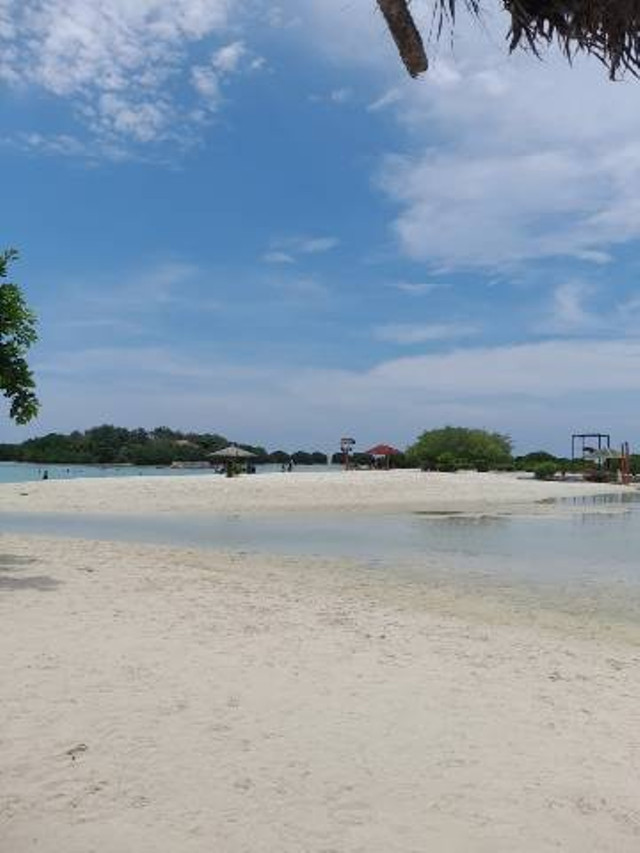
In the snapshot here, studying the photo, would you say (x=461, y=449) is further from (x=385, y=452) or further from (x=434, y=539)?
(x=434, y=539)

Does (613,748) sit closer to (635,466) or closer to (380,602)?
(380,602)

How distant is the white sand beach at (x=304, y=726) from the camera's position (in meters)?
4.24

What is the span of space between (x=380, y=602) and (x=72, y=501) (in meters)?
25.1

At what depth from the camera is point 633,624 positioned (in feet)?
36.4

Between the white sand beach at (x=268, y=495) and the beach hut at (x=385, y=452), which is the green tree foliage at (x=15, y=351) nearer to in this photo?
the white sand beach at (x=268, y=495)

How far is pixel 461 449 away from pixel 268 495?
1435 inches

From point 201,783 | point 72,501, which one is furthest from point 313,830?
point 72,501

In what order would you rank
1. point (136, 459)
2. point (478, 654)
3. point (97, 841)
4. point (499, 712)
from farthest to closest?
1. point (136, 459)
2. point (478, 654)
3. point (499, 712)
4. point (97, 841)

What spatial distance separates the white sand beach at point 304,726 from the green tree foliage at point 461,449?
5867cm

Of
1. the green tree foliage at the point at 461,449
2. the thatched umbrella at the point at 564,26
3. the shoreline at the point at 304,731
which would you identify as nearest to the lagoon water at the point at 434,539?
the shoreline at the point at 304,731

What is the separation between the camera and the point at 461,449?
7169 cm

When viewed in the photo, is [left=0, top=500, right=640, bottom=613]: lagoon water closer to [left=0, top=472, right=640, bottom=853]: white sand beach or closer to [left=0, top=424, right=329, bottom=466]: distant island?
[left=0, top=472, right=640, bottom=853]: white sand beach

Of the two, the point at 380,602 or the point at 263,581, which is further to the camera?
the point at 263,581

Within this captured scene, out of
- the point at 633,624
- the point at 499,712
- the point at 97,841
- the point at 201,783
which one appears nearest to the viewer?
the point at 97,841
